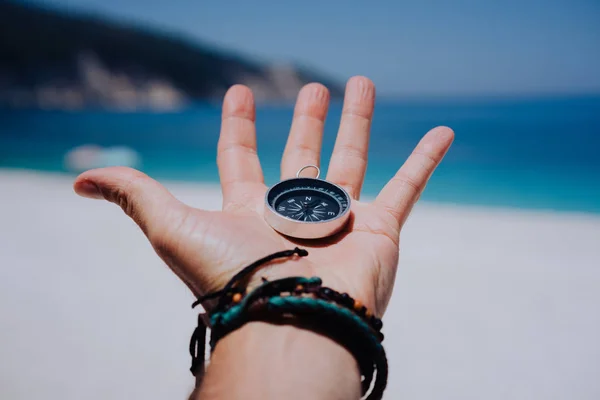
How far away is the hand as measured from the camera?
184cm

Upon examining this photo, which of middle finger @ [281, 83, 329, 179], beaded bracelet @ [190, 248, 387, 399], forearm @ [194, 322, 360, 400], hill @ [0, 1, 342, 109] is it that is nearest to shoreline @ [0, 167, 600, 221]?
middle finger @ [281, 83, 329, 179]

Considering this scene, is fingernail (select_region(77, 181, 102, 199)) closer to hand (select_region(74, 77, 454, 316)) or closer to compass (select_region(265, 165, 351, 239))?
hand (select_region(74, 77, 454, 316))

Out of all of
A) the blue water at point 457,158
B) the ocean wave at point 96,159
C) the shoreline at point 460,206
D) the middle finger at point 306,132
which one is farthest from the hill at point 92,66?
the middle finger at point 306,132

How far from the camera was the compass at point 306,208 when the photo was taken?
2100 millimetres

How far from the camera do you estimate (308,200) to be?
2.47 m

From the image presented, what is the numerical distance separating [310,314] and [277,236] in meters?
0.61

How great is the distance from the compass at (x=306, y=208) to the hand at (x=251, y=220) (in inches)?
2.4

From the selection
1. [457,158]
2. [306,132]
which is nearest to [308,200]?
[306,132]

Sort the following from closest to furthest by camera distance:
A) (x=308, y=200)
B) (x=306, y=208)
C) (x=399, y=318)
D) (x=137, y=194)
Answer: (x=137, y=194)
(x=306, y=208)
(x=308, y=200)
(x=399, y=318)

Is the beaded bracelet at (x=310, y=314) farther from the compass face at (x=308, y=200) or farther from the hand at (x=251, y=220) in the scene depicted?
→ the compass face at (x=308, y=200)

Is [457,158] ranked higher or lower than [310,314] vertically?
higher

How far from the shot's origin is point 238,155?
2760 millimetres

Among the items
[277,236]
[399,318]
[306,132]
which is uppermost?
[306,132]

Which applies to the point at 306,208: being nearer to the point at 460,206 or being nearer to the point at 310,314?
the point at 310,314
